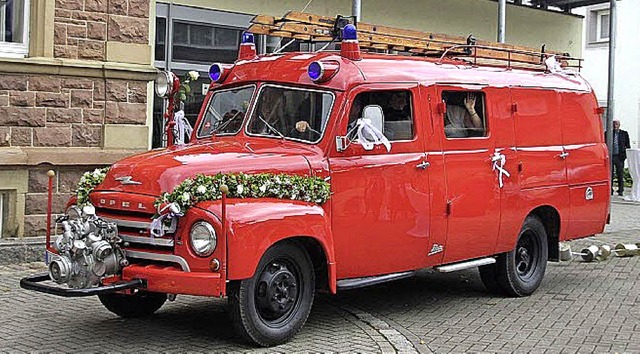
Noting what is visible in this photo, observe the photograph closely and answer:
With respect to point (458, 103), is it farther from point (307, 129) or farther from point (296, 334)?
point (296, 334)

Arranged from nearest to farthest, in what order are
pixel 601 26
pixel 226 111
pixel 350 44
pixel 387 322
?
pixel 350 44 → pixel 387 322 → pixel 226 111 → pixel 601 26

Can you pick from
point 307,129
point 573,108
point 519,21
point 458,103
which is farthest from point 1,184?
point 519,21

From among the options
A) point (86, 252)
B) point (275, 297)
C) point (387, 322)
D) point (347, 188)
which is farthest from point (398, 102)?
point (86, 252)

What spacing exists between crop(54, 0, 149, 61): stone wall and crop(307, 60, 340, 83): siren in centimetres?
474

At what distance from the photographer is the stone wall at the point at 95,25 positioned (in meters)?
11.5

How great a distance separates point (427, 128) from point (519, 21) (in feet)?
44.1

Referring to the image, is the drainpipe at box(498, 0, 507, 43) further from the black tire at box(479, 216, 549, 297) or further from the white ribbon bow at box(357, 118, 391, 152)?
the white ribbon bow at box(357, 118, 391, 152)

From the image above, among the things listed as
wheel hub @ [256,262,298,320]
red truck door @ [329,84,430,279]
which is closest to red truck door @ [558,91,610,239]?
red truck door @ [329,84,430,279]

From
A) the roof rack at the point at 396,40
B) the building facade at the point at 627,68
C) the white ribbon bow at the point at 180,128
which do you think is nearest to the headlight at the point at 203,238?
the white ribbon bow at the point at 180,128

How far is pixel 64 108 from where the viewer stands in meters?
11.6

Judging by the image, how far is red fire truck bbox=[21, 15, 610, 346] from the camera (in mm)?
6777

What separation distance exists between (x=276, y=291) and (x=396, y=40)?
395 cm

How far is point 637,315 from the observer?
8.98 meters

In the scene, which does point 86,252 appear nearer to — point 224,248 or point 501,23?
point 224,248
